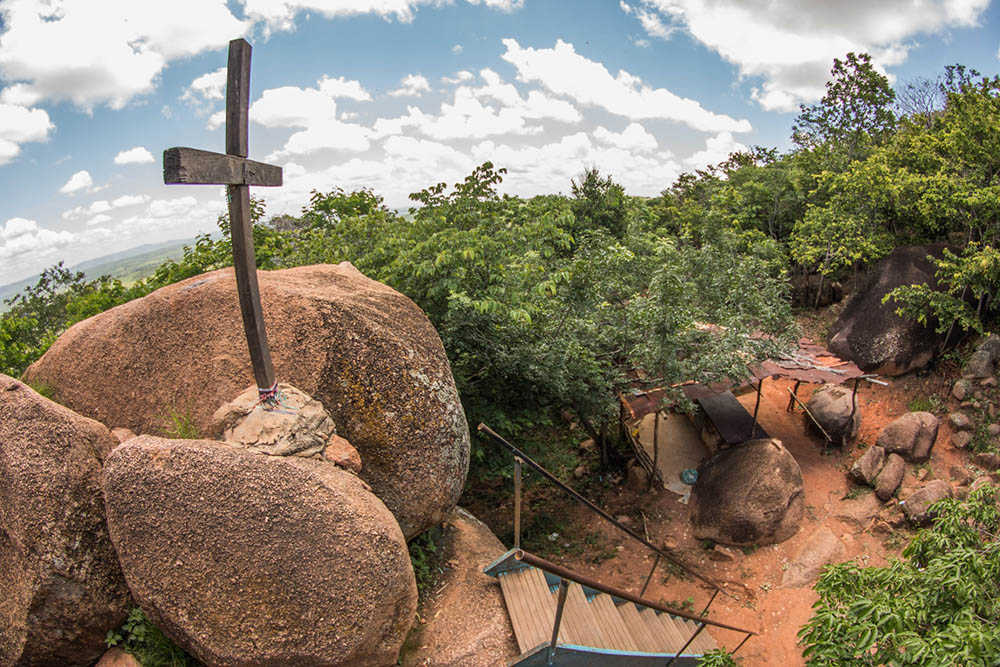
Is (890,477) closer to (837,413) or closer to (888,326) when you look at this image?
(837,413)

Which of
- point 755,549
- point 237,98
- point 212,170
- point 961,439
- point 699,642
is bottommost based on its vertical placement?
point 755,549

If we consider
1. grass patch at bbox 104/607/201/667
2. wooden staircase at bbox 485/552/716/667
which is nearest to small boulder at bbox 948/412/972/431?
wooden staircase at bbox 485/552/716/667

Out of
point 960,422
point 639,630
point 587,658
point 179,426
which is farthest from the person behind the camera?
point 960,422

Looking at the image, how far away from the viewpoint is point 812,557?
1056 cm

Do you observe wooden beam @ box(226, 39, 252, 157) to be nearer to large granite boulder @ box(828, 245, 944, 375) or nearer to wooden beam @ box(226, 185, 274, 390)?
wooden beam @ box(226, 185, 274, 390)

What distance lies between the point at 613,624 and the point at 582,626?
58 cm

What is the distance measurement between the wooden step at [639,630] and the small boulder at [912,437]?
9124 millimetres

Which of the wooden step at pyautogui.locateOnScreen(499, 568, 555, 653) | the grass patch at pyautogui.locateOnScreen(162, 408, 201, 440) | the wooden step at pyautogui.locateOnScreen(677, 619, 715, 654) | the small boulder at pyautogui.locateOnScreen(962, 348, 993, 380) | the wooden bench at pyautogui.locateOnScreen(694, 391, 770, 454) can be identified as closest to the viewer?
the wooden step at pyautogui.locateOnScreen(499, 568, 555, 653)

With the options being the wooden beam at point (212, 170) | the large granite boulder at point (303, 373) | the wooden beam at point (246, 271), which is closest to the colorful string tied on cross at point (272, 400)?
the wooden beam at point (246, 271)

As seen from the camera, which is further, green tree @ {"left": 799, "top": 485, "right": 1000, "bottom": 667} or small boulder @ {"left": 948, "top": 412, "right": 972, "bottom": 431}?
small boulder @ {"left": 948, "top": 412, "right": 972, "bottom": 431}

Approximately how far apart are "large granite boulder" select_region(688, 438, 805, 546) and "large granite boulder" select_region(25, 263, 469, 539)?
7.14 meters

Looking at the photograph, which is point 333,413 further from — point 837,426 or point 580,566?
point 837,426

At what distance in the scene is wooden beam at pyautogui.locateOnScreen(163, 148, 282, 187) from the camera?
13.2ft

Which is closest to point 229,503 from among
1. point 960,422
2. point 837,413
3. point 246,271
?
point 246,271
